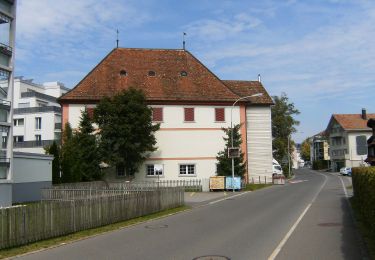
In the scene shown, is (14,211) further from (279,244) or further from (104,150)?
(104,150)

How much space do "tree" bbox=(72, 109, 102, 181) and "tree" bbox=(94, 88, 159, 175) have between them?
72cm

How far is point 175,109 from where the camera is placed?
50.1 metres

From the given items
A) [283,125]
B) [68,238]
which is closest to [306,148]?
[283,125]

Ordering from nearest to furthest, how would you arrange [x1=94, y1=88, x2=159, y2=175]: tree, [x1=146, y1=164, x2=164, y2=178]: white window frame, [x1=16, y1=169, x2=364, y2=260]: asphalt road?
[x1=16, y1=169, x2=364, y2=260]: asphalt road → [x1=94, y1=88, x2=159, y2=175]: tree → [x1=146, y1=164, x2=164, y2=178]: white window frame

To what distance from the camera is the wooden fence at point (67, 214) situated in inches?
505

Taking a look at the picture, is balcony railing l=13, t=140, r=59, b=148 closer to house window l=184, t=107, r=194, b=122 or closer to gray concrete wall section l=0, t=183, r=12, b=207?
house window l=184, t=107, r=194, b=122

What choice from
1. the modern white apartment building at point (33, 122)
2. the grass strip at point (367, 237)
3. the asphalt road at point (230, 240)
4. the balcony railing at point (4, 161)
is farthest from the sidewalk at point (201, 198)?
the modern white apartment building at point (33, 122)

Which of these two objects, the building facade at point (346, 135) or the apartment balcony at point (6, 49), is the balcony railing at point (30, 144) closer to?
the apartment balcony at point (6, 49)

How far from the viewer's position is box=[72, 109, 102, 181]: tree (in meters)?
42.4

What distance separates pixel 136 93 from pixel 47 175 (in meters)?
13.2

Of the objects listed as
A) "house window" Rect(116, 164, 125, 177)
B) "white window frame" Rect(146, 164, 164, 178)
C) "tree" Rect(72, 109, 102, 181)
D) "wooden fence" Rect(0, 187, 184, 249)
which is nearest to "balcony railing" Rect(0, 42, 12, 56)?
"wooden fence" Rect(0, 187, 184, 249)

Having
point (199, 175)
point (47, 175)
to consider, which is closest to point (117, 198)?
point (47, 175)

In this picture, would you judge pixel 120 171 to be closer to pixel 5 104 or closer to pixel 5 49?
pixel 5 104

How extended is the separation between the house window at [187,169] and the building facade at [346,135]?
176 ft
